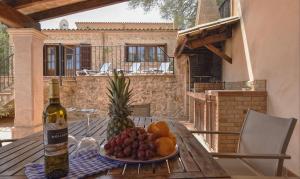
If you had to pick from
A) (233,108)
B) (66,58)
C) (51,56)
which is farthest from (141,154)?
(51,56)

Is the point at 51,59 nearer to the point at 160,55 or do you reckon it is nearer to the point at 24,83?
the point at 160,55

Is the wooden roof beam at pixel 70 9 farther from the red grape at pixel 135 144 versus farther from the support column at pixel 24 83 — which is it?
the red grape at pixel 135 144

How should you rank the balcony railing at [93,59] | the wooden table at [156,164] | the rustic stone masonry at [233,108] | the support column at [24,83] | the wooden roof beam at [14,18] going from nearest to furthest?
the wooden table at [156,164] → the wooden roof beam at [14,18] → the rustic stone masonry at [233,108] → the support column at [24,83] → the balcony railing at [93,59]

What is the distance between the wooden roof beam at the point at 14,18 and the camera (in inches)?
139

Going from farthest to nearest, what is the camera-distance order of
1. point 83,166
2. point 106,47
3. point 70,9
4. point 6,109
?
point 106,47
point 6,109
point 70,9
point 83,166

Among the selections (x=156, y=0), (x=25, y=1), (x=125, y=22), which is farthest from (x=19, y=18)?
(x=125, y=22)

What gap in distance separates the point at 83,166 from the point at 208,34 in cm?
529

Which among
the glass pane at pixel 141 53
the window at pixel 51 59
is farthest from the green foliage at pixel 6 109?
the glass pane at pixel 141 53

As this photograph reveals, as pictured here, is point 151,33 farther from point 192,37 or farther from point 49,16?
point 49,16

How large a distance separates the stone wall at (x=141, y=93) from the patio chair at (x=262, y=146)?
687cm

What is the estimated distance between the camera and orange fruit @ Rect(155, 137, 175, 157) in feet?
4.41

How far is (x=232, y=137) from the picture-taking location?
413 cm

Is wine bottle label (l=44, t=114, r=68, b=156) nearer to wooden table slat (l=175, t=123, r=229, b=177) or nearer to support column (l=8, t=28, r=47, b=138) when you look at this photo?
wooden table slat (l=175, t=123, r=229, b=177)

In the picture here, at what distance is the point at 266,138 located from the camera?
1.92 m
